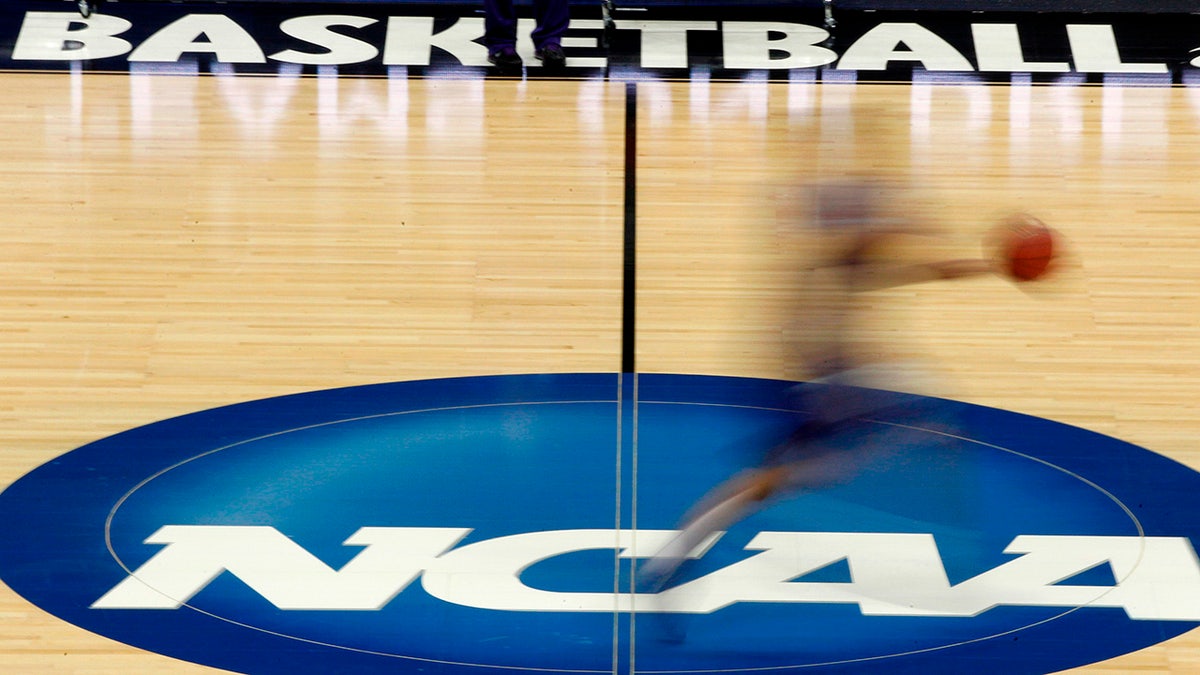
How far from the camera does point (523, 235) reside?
748 centimetres

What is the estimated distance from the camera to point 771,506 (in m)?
5.45

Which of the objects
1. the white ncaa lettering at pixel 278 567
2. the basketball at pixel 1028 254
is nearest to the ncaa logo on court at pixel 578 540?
the white ncaa lettering at pixel 278 567

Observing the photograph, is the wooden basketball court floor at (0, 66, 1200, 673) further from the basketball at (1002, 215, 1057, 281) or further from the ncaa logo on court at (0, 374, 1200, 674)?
the basketball at (1002, 215, 1057, 281)

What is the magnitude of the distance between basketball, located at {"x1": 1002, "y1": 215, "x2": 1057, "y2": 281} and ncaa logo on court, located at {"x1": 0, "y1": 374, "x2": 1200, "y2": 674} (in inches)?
24.7

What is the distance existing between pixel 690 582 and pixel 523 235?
2728 mm

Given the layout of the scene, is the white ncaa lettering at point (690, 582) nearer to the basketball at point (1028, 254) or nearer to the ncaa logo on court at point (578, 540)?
the ncaa logo on court at point (578, 540)

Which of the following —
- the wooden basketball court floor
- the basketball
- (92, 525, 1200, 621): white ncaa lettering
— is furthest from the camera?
the wooden basketball court floor

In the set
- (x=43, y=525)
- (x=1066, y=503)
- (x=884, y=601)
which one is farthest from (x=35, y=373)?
(x=1066, y=503)

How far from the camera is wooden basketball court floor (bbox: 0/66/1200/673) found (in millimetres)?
6500

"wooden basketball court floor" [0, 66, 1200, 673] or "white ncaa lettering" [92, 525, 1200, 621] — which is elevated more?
"wooden basketball court floor" [0, 66, 1200, 673]

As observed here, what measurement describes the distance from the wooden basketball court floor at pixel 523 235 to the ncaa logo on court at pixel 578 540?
12.0 inches

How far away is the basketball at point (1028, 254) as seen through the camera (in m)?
4.80

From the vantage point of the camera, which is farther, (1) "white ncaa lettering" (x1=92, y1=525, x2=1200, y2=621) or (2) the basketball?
(1) "white ncaa lettering" (x1=92, y1=525, x2=1200, y2=621)

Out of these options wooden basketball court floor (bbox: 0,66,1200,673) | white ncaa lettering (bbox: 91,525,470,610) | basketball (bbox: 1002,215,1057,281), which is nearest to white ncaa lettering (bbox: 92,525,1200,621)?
white ncaa lettering (bbox: 91,525,470,610)
